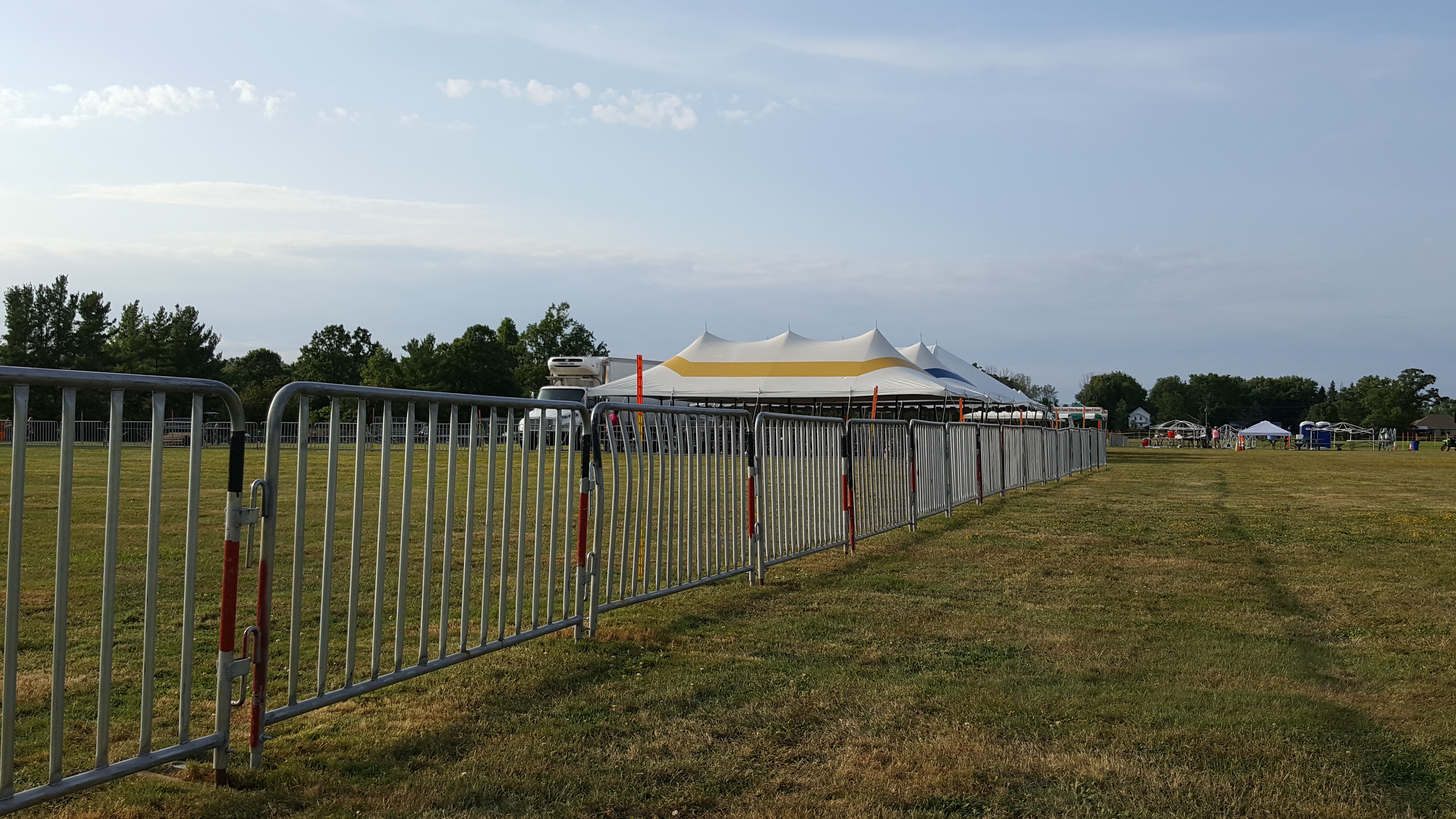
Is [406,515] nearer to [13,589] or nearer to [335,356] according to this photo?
→ [13,589]

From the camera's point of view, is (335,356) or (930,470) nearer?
(930,470)

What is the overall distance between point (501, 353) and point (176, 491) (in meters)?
67.9

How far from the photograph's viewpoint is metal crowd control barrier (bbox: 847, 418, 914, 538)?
11219 mm

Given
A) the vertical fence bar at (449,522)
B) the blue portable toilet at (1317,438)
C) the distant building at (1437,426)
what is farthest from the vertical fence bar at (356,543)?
the distant building at (1437,426)

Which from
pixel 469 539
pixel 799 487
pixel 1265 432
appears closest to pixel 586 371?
pixel 799 487

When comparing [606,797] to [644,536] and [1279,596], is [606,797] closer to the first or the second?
[644,536]

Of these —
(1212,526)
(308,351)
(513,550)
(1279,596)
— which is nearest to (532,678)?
(513,550)

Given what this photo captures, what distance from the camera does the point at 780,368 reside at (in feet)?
148

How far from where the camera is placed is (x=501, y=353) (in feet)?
277

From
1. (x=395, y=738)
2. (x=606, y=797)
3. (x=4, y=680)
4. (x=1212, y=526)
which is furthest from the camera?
(x=1212, y=526)

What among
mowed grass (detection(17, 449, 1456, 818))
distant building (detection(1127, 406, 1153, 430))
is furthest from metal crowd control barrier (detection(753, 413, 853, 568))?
distant building (detection(1127, 406, 1153, 430))

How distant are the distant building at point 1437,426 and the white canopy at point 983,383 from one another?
388ft

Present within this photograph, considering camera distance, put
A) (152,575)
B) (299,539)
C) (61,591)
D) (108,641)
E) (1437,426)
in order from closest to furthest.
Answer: (61,591)
(108,641)
(152,575)
(299,539)
(1437,426)

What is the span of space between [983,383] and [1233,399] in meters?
141
